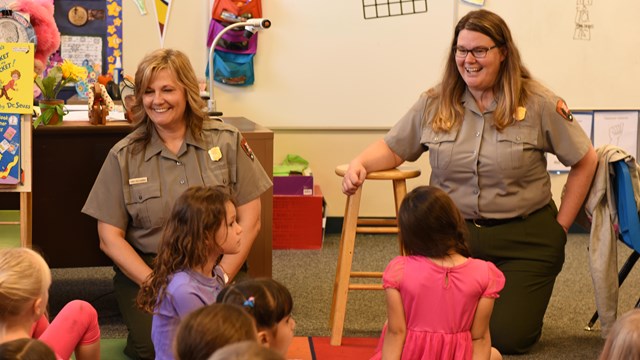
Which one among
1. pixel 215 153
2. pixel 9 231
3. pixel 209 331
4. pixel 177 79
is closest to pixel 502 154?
Result: pixel 215 153

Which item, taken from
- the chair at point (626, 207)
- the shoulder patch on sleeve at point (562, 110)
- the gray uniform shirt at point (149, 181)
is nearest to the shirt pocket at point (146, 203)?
the gray uniform shirt at point (149, 181)

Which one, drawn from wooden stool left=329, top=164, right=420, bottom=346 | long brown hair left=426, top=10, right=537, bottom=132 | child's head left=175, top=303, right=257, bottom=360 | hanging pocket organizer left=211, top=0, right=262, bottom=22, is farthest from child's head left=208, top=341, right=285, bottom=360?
hanging pocket organizer left=211, top=0, right=262, bottom=22

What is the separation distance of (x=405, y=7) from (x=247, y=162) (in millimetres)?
2321

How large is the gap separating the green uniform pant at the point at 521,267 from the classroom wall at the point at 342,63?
79.3 inches

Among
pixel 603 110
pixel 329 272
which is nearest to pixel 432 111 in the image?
pixel 329 272

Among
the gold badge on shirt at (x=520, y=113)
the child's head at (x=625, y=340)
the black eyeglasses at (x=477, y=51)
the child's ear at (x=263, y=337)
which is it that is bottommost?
the child's ear at (x=263, y=337)

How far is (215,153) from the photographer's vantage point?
3211 millimetres

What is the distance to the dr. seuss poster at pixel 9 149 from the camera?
3.02 m

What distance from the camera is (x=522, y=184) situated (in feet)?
11.2

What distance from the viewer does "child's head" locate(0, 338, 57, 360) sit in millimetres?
1576

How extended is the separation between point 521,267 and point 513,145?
453mm

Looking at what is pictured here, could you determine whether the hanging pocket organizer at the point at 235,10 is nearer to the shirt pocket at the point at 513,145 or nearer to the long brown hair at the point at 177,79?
the long brown hair at the point at 177,79

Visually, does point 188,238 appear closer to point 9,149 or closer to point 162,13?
point 9,149

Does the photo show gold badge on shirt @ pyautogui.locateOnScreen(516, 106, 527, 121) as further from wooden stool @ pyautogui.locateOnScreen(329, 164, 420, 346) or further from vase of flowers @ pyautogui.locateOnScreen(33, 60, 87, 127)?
vase of flowers @ pyautogui.locateOnScreen(33, 60, 87, 127)
